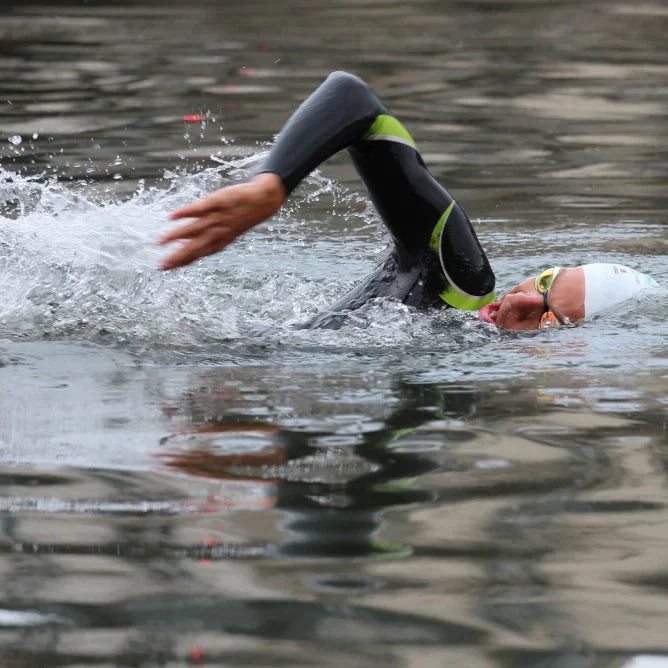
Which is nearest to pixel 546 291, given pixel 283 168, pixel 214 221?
pixel 283 168

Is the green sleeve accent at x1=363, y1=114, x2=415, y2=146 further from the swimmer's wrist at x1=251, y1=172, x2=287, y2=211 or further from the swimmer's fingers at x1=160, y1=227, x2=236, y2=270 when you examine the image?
the swimmer's fingers at x1=160, y1=227, x2=236, y2=270

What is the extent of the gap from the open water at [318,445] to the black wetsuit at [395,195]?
188 millimetres

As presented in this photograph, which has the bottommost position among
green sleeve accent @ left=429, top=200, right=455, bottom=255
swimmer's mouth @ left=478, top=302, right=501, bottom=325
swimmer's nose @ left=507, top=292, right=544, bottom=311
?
swimmer's mouth @ left=478, top=302, right=501, bottom=325

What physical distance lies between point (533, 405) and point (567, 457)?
0.54 meters

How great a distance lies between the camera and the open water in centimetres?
286

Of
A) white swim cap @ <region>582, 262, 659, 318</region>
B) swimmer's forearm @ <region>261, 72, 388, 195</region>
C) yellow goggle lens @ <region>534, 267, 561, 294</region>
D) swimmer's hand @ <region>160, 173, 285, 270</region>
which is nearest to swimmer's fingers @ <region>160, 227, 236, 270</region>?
swimmer's hand @ <region>160, 173, 285, 270</region>

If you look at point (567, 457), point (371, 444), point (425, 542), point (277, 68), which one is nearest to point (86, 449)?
point (371, 444)

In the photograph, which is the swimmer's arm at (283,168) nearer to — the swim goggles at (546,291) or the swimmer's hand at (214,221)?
the swimmer's hand at (214,221)

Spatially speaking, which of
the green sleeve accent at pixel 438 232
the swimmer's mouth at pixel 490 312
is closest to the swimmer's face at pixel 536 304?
the swimmer's mouth at pixel 490 312

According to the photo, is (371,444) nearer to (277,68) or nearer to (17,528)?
(17,528)

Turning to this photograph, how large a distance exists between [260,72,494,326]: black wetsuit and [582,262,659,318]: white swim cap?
0.41 metres

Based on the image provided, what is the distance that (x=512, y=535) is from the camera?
3309 mm

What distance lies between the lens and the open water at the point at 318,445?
286 cm

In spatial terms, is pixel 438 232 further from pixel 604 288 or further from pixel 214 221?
pixel 214 221
